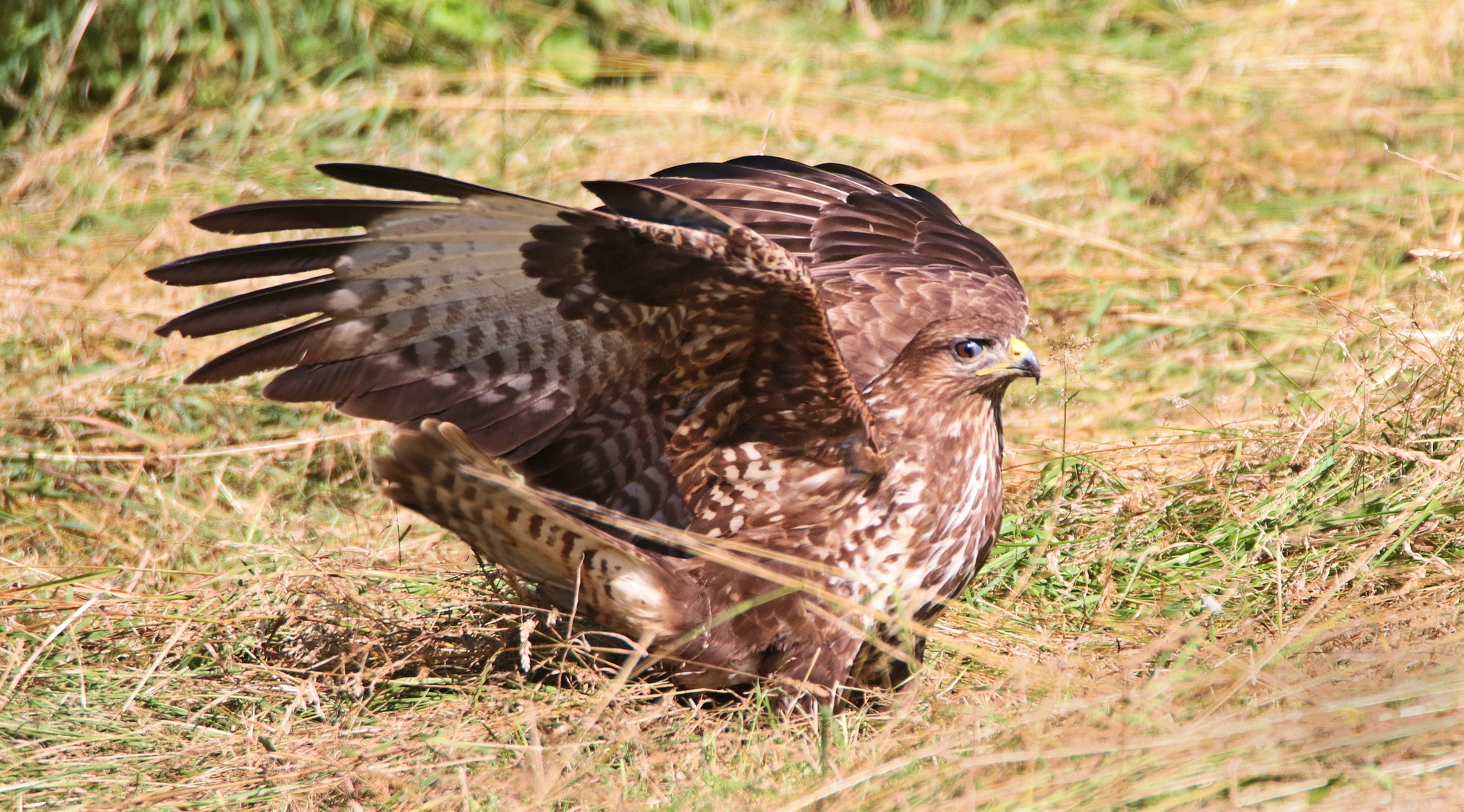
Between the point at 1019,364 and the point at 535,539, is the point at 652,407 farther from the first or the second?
the point at 1019,364

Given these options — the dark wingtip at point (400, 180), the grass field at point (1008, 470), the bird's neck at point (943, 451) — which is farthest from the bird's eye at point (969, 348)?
the dark wingtip at point (400, 180)

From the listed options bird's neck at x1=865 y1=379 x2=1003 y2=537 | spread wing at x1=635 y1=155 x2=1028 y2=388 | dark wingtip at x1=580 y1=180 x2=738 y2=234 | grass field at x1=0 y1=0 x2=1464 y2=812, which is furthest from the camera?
spread wing at x1=635 y1=155 x2=1028 y2=388

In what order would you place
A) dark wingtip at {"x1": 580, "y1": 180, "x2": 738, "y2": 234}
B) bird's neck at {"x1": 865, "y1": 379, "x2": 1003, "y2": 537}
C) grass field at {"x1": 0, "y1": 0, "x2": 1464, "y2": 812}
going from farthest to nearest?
bird's neck at {"x1": 865, "y1": 379, "x2": 1003, "y2": 537} < dark wingtip at {"x1": 580, "y1": 180, "x2": 738, "y2": 234} < grass field at {"x1": 0, "y1": 0, "x2": 1464, "y2": 812}

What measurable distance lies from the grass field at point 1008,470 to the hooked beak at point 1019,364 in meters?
0.21

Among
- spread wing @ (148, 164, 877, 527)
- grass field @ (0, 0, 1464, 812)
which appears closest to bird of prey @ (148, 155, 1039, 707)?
spread wing @ (148, 164, 877, 527)

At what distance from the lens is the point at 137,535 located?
4336 mm

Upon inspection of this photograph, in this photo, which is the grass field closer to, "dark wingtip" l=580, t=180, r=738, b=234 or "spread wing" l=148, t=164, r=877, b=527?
"spread wing" l=148, t=164, r=877, b=527

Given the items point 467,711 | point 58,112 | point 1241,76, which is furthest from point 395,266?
point 1241,76

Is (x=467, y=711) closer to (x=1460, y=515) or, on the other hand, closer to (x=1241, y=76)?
(x=1460, y=515)

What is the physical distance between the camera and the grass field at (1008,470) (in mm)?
2676

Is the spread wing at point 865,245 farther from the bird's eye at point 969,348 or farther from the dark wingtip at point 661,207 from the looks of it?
the dark wingtip at point 661,207

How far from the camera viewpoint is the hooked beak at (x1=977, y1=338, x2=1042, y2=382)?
3.49 meters

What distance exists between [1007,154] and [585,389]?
145 inches

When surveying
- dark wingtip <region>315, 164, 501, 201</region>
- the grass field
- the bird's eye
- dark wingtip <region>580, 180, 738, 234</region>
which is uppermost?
dark wingtip <region>315, 164, 501, 201</region>
